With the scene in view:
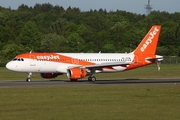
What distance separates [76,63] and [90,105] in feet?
91.0

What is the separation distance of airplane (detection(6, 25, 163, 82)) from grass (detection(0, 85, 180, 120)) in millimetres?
15605

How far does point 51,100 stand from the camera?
110 feet

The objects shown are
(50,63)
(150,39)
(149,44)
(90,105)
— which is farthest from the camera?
(150,39)

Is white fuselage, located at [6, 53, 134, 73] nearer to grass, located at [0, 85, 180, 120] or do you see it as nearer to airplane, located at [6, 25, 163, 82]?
airplane, located at [6, 25, 163, 82]

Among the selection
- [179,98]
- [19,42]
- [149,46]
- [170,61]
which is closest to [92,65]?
[149,46]

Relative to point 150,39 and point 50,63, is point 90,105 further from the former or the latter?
point 150,39

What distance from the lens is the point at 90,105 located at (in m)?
31.0

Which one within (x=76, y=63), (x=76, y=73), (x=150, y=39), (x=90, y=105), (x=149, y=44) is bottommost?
(x=90, y=105)

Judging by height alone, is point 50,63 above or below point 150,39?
below

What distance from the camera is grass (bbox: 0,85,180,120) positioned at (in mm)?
26516

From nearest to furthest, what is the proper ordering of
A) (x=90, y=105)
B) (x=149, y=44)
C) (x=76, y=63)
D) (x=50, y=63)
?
1. (x=90, y=105)
2. (x=50, y=63)
3. (x=76, y=63)
4. (x=149, y=44)

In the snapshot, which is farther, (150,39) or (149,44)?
(150,39)

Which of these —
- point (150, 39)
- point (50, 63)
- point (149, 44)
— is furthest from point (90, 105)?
point (150, 39)

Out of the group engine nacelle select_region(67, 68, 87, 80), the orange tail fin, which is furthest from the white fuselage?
the orange tail fin
